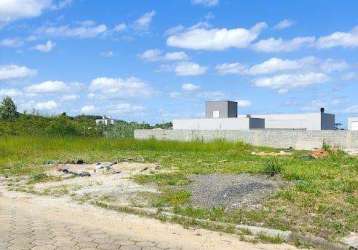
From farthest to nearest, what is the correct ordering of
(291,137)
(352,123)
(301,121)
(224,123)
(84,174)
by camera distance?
(352,123) → (301,121) → (224,123) → (291,137) → (84,174)

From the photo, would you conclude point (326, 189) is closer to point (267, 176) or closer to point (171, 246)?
point (267, 176)

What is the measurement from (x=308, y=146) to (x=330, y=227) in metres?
31.5

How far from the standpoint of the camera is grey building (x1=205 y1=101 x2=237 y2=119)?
73.6 m

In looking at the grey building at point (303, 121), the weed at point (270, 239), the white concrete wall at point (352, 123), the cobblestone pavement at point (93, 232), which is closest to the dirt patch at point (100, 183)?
the cobblestone pavement at point (93, 232)

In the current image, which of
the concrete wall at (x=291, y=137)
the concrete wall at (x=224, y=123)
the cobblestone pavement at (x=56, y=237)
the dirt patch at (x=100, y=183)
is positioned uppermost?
the concrete wall at (x=224, y=123)

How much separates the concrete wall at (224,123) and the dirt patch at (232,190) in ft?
161

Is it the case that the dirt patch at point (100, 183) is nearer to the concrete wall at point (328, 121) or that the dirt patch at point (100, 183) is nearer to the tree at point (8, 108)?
the tree at point (8, 108)

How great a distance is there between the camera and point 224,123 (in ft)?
212

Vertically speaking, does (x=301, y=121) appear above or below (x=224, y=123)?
above

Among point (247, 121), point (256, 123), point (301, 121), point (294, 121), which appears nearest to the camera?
point (247, 121)

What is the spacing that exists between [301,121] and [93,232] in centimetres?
6577

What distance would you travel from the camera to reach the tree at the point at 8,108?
5984 centimetres

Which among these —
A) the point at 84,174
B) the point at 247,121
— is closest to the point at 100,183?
the point at 84,174

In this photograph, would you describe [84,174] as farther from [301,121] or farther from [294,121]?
[294,121]
